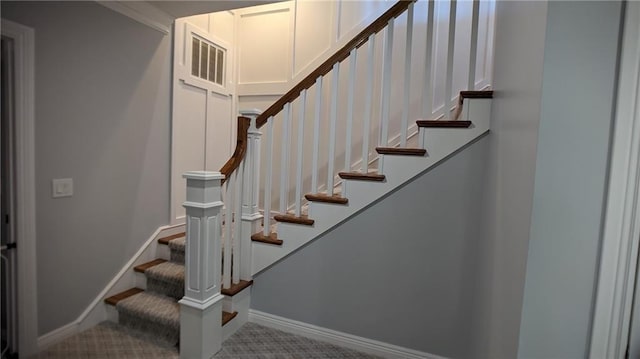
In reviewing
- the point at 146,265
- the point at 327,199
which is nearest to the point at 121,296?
the point at 146,265

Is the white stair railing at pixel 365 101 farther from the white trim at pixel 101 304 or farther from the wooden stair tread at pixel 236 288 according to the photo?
the white trim at pixel 101 304

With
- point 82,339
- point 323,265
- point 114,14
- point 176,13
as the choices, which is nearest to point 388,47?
point 323,265

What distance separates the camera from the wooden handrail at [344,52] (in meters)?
1.93

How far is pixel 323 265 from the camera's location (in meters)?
2.09

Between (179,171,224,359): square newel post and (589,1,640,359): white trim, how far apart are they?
5.59 ft

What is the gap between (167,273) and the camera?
2324 millimetres

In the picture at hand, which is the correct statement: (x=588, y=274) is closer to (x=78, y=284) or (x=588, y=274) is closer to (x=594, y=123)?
(x=594, y=123)

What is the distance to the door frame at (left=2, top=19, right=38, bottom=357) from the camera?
167 centimetres

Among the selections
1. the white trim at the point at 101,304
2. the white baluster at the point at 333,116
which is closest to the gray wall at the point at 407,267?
the white baluster at the point at 333,116

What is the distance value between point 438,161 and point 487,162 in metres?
0.26

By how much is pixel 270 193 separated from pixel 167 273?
104 cm

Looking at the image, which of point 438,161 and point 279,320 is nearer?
point 438,161

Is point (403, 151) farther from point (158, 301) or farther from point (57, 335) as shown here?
point (57, 335)

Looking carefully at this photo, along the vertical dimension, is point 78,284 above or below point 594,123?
below
